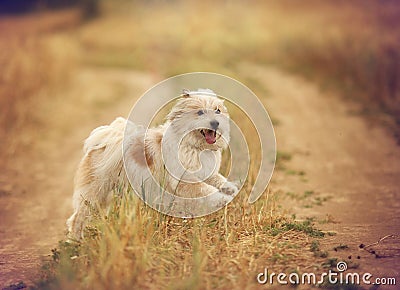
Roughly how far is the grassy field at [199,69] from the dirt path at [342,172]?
1.25 feet

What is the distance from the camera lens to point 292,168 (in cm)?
833

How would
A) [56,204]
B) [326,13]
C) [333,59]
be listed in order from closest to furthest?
1. [56,204]
2. [333,59]
3. [326,13]

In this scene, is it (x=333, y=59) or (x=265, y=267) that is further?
(x=333, y=59)

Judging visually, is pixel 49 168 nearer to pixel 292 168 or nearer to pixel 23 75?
pixel 23 75

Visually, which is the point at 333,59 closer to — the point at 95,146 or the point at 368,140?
the point at 368,140

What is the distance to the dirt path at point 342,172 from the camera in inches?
214

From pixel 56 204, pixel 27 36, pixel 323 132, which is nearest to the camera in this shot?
pixel 56 204

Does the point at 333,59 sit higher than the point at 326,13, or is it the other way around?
the point at 326,13

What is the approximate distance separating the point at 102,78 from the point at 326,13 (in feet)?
24.7

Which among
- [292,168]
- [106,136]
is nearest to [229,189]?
[106,136]

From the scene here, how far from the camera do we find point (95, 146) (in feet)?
17.9

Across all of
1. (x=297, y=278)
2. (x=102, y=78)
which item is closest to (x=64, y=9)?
(x=102, y=78)

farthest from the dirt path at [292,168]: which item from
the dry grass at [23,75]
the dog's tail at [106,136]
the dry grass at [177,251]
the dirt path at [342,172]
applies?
A: the dog's tail at [106,136]

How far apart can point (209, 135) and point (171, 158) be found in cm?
37
